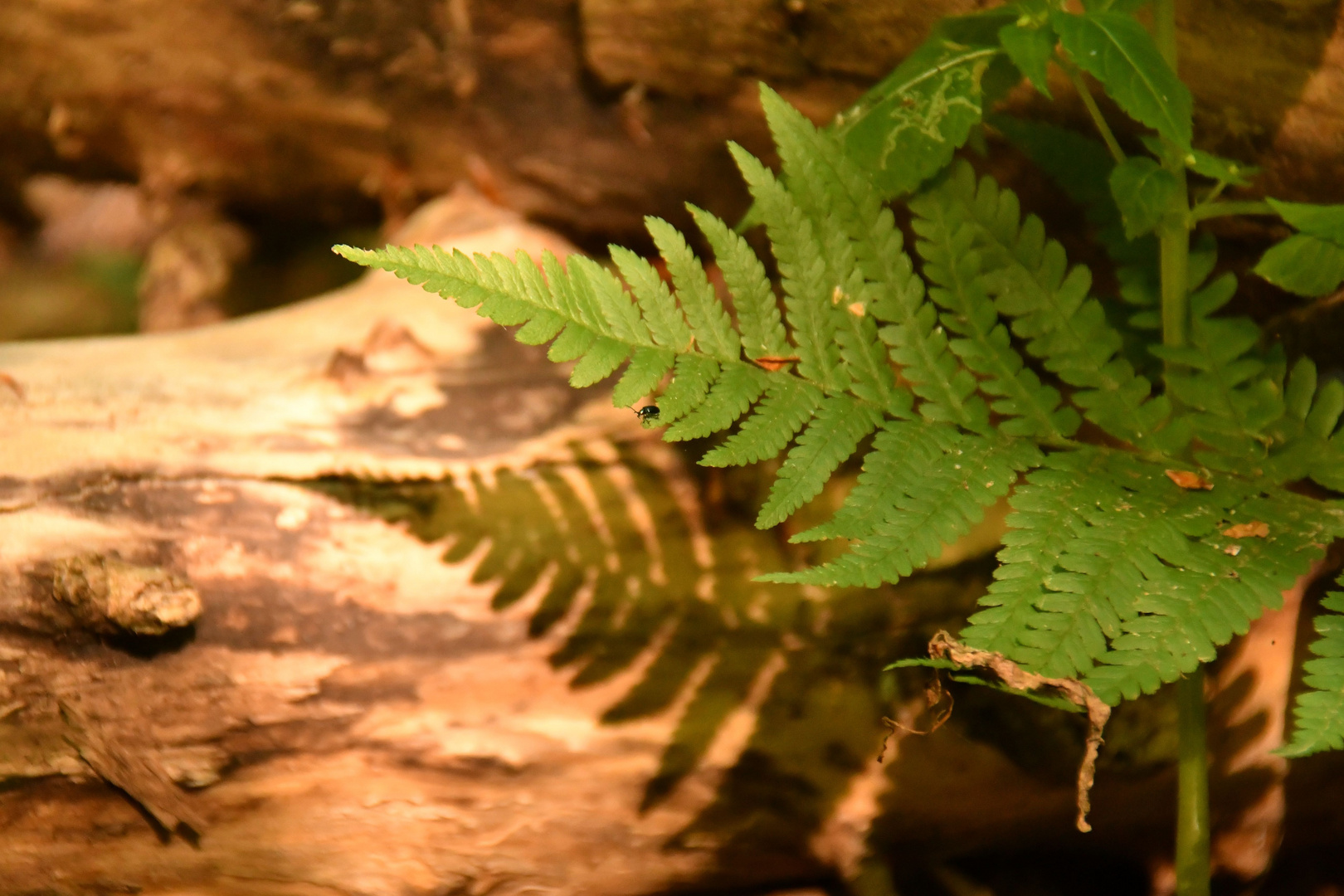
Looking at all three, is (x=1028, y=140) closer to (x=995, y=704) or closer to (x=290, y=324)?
(x=995, y=704)

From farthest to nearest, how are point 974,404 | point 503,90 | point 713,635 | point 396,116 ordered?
point 396,116, point 503,90, point 713,635, point 974,404

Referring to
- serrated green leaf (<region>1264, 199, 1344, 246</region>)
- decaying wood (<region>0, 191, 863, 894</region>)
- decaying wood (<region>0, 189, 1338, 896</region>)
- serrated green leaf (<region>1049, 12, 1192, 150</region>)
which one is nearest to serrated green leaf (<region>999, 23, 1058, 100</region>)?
serrated green leaf (<region>1049, 12, 1192, 150</region>)

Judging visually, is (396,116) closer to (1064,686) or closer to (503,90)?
(503,90)

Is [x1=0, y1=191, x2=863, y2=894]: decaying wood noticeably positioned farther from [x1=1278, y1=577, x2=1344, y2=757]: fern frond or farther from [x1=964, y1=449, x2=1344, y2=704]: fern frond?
[x1=1278, y1=577, x2=1344, y2=757]: fern frond

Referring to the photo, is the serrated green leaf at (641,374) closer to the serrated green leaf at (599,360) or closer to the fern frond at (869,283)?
the serrated green leaf at (599,360)

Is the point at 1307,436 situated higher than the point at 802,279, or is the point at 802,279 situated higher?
the point at 802,279

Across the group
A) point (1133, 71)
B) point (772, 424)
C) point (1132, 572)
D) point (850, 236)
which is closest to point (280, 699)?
point (772, 424)

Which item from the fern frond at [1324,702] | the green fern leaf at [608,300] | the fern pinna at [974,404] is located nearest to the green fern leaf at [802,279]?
the fern pinna at [974,404]
